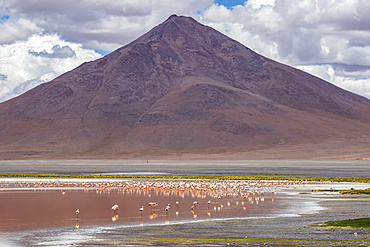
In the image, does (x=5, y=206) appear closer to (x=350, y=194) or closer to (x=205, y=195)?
(x=205, y=195)

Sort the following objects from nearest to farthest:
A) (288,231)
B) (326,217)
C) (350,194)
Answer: (288,231) < (326,217) < (350,194)

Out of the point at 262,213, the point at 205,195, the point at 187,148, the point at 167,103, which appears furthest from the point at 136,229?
the point at 167,103

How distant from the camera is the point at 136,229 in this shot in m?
24.7

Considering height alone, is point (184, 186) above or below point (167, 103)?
below

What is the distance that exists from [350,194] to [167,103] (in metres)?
159

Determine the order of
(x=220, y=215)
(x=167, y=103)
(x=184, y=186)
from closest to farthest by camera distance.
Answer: (x=220, y=215)
(x=184, y=186)
(x=167, y=103)

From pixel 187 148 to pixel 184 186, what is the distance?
406ft

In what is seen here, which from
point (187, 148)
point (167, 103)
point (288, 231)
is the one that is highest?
point (167, 103)

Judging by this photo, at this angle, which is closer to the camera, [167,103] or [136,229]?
[136,229]

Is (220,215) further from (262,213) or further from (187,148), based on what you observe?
(187,148)

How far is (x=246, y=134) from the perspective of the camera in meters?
181

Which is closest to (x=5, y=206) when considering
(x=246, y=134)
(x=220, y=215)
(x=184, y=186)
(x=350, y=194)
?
(x=220, y=215)

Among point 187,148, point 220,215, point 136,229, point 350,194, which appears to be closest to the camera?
point 136,229

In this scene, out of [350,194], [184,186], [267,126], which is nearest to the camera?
[350,194]
